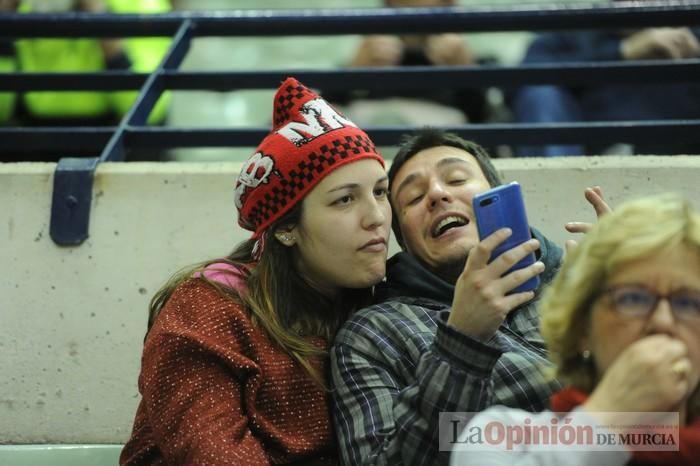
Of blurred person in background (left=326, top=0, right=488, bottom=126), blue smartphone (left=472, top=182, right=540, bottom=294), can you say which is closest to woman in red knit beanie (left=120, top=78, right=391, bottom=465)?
blue smartphone (left=472, top=182, right=540, bottom=294)

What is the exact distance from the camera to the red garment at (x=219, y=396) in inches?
76.6

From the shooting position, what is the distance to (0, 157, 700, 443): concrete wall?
2.74 metres

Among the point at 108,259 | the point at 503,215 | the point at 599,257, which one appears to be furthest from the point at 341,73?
the point at 599,257

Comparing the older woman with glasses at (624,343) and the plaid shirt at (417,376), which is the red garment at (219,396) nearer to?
the plaid shirt at (417,376)

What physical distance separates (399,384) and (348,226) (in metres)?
0.35

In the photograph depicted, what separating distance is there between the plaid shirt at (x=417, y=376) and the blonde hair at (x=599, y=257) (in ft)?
0.59

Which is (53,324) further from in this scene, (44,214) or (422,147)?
(422,147)

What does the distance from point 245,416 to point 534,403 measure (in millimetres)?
558

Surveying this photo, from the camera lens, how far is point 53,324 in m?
2.76

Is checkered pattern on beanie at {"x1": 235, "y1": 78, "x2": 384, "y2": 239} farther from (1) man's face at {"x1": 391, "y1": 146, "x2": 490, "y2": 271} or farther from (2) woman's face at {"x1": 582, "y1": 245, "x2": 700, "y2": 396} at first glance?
(2) woman's face at {"x1": 582, "y1": 245, "x2": 700, "y2": 396}

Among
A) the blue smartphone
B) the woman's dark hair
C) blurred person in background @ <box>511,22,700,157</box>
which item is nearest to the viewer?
the blue smartphone

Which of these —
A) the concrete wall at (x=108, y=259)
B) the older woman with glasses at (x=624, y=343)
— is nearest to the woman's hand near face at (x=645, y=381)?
the older woman with glasses at (x=624, y=343)

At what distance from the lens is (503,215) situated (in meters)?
1.72

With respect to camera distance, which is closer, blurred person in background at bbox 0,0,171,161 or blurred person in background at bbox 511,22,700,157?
blurred person in background at bbox 511,22,700,157
